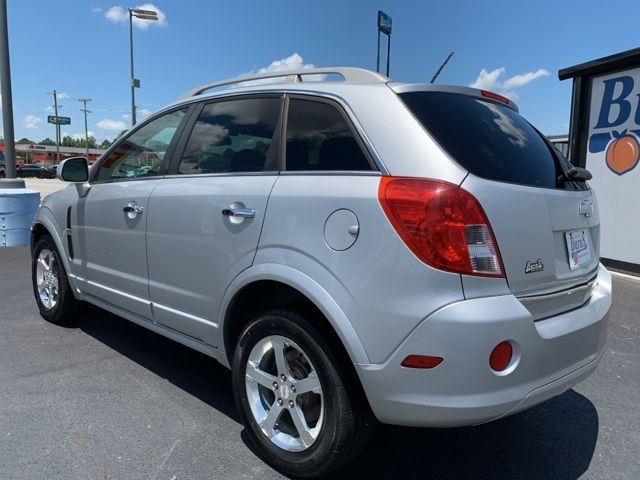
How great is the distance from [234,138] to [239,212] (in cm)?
58

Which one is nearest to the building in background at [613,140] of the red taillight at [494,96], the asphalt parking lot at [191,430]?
the asphalt parking lot at [191,430]

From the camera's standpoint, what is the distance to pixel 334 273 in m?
2.14

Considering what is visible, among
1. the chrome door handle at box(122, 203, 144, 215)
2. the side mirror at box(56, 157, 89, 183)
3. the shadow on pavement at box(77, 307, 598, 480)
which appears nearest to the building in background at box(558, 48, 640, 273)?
the shadow on pavement at box(77, 307, 598, 480)

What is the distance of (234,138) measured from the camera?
296cm

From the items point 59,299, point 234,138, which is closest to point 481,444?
point 234,138

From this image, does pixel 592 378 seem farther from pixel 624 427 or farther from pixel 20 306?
pixel 20 306

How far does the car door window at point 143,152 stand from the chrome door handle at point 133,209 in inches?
9.1

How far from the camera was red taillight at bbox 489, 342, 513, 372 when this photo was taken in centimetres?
194

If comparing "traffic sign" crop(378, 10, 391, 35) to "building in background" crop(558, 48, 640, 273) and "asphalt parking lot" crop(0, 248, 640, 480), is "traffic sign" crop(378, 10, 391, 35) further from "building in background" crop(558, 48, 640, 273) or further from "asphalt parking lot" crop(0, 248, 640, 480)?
"asphalt parking lot" crop(0, 248, 640, 480)

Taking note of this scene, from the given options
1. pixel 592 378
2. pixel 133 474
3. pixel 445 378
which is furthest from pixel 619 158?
pixel 133 474

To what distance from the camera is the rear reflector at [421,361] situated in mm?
1947

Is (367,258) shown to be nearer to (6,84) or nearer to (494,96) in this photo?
A: (494,96)

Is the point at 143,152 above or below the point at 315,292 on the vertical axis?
above

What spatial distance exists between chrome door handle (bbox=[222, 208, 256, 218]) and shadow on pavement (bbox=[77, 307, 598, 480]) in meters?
1.20
